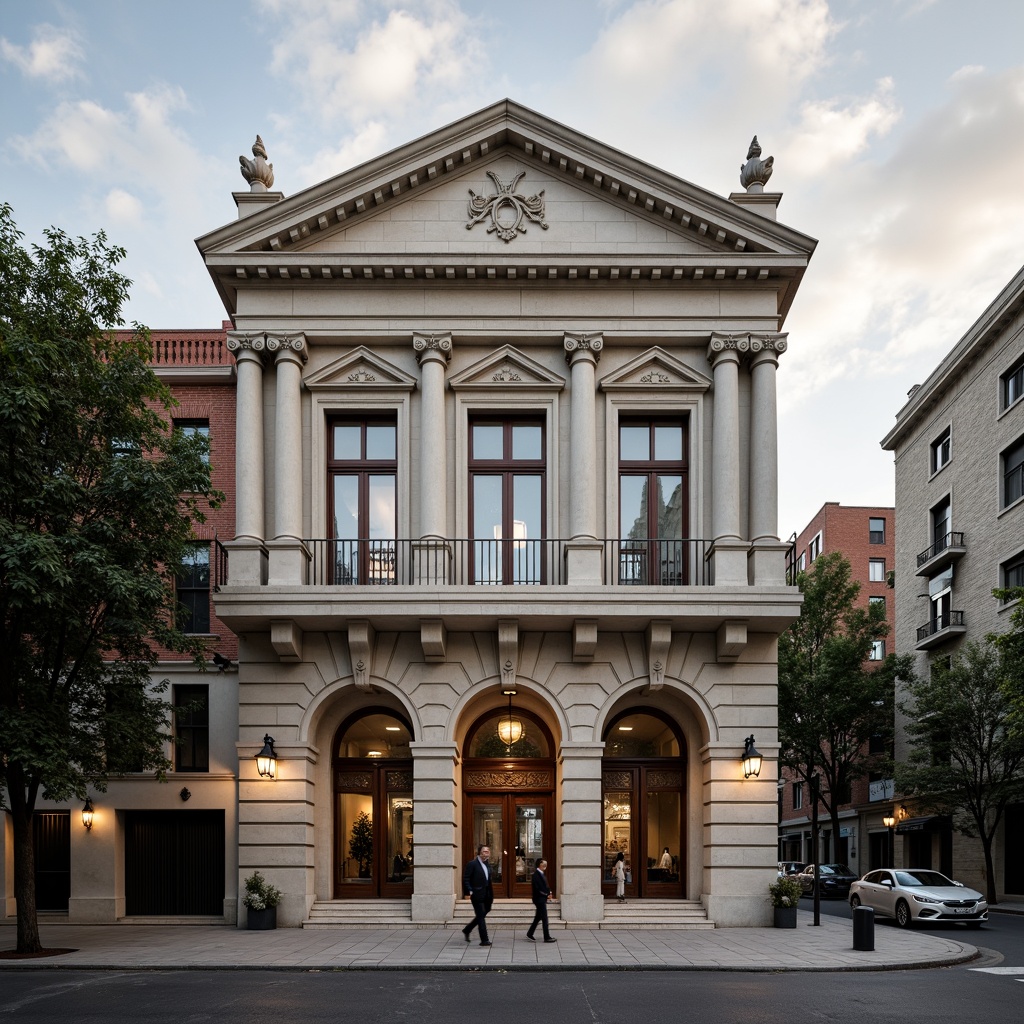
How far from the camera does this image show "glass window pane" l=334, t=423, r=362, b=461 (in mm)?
22281

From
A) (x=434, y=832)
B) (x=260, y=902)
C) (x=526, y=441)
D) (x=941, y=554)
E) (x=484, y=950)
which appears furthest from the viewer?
Answer: (x=941, y=554)

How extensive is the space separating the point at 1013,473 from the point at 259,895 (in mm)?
29381

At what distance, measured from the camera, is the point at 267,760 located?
20.2 meters

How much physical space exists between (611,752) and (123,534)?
11312 millimetres

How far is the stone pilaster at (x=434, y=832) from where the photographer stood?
20094 millimetres

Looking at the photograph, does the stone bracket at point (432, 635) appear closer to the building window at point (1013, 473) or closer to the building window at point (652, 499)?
the building window at point (652, 499)

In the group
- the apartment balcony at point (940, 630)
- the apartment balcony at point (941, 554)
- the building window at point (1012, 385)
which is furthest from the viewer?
the apartment balcony at point (941, 554)

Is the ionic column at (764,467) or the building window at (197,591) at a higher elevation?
the ionic column at (764,467)

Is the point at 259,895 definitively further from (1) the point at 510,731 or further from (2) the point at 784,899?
(2) the point at 784,899

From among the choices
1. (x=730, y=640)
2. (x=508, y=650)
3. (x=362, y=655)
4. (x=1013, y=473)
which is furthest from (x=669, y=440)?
(x=1013, y=473)

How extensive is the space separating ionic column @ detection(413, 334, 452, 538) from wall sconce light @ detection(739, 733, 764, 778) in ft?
24.9

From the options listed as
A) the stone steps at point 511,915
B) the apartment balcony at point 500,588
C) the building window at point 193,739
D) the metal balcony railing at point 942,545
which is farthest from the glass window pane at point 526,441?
the metal balcony railing at point 942,545

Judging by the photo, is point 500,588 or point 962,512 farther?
point 962,512

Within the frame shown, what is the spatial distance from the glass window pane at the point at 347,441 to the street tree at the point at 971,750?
22.6 m
